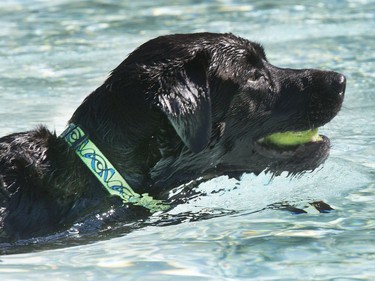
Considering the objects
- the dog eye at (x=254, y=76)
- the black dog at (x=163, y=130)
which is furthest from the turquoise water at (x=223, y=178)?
the dog eye at (x=254, y=76)

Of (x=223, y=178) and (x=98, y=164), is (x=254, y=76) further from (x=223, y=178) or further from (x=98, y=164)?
(x=98, y=164)

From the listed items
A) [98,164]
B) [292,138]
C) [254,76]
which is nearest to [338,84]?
[292,138]

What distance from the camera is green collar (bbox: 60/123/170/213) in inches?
210

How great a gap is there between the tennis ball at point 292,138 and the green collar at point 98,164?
3.39ft

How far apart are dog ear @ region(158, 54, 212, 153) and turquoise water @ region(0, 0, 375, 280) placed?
0.60m

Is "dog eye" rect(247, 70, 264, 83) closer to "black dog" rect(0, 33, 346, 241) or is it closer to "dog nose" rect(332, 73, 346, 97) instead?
"black dog" rect(0, 33, 346, 241)

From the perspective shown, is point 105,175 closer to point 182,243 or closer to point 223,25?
point 182,243

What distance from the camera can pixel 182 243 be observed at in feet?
17.6

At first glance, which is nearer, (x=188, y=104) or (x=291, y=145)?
(x=188, y=104)

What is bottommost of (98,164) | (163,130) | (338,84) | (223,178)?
(223,178)

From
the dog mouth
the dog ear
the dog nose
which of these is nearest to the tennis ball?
the dog mouth

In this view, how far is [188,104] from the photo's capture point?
523cm

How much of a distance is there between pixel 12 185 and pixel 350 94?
14.0ft

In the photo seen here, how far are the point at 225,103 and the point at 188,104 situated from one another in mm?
584
